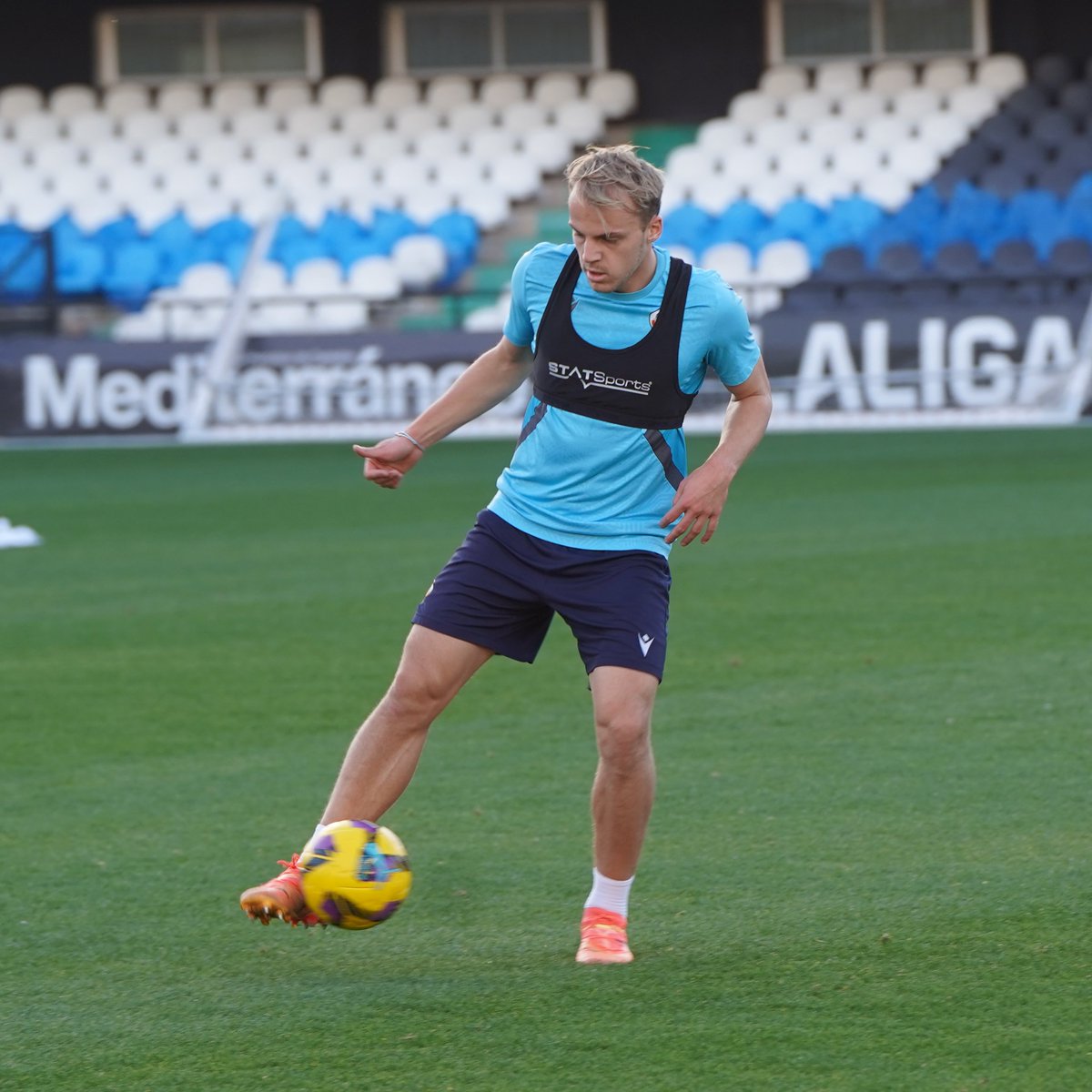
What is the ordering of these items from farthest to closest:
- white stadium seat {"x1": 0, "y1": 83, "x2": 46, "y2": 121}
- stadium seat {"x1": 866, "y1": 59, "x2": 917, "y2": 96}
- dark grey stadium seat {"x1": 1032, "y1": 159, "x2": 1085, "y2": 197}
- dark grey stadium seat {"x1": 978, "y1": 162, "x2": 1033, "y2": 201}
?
white stadium seat {"x1": 0, "y1": 83, "x2": 46, "y2": 121}, stadium seat {"x1": 866, "y1": 59, "x2": 917, "y2": 96}, dark grey stadium seat {"x1": 978, "y1": 162, "x2": 1033, "y2": 201}, dark grey stadium seat {"x1": 1032, "y1": 159, "x2": 1085, "y2": 197}

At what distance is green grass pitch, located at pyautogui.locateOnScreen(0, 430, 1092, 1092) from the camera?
3.82 m

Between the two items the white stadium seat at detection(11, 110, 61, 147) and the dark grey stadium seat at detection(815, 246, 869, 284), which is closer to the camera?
the dark grey stadium seat at detection(815, 246, 869, 284)

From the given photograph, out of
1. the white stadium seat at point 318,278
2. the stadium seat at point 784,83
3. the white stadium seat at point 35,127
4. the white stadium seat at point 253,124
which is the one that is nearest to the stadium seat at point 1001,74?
the stadium seat at point 784,83

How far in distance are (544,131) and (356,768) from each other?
72.1 feet

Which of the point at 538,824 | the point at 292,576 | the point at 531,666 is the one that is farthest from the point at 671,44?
the point at 538,824

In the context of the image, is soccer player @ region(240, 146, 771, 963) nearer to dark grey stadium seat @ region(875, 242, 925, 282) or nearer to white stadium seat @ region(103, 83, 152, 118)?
dark grey stadium seat @ region(875, 242, 925, 282)

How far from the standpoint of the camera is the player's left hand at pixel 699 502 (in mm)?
4293

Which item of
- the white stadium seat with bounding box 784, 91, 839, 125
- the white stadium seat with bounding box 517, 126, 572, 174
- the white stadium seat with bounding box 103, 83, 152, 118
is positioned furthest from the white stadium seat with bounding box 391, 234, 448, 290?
the white stadium seat with bounding box 103, 83, 152, 118

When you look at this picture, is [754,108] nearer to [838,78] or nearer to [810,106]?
[810,106]

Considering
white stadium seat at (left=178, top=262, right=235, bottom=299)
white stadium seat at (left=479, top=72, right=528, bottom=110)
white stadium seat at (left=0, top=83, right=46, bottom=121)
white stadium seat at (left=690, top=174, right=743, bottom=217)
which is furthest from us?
white stadium seat at (left=0, top=83, right=46, bottom=121)

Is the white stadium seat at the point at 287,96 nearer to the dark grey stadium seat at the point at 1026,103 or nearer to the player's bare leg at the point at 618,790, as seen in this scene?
the dark grey stadium seat at the point at 1026,103

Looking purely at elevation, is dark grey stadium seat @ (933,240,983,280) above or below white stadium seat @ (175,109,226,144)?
below

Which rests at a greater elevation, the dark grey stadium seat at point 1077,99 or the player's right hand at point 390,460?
the dark grey stadium seat at point 1077,99

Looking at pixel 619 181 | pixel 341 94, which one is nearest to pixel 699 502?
pixel 619 181
